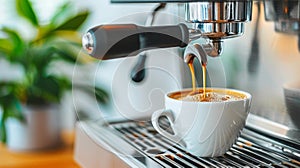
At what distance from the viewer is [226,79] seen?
2.38 feet

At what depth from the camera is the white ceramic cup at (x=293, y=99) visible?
0.61 metres

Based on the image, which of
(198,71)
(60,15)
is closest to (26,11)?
(60,15)

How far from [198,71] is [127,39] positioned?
140 mm

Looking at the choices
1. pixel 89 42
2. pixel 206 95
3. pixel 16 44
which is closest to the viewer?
pixel 89 42

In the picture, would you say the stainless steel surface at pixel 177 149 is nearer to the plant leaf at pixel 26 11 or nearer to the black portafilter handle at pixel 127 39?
the black portafilter handle at pixel 127 39

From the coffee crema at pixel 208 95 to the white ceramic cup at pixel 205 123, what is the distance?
19 millimetres

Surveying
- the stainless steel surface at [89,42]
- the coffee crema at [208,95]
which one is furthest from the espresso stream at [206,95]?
the stainless steel surface at [89,42]

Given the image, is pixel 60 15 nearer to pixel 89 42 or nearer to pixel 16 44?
pixel 16 44

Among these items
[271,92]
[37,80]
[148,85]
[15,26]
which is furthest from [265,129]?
[15,26]

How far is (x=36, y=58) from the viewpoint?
116 cm

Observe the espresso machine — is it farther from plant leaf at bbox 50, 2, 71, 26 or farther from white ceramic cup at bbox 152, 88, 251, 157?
plant leaf at bbox 50, 2, 71, 26

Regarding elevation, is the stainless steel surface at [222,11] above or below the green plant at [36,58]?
above

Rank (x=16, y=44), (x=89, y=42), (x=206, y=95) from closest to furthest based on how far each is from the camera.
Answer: (x=89, y=42) < (x=206, y=95) < (x=16, y=44)

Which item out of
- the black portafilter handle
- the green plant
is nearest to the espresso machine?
the black portafilter handle
